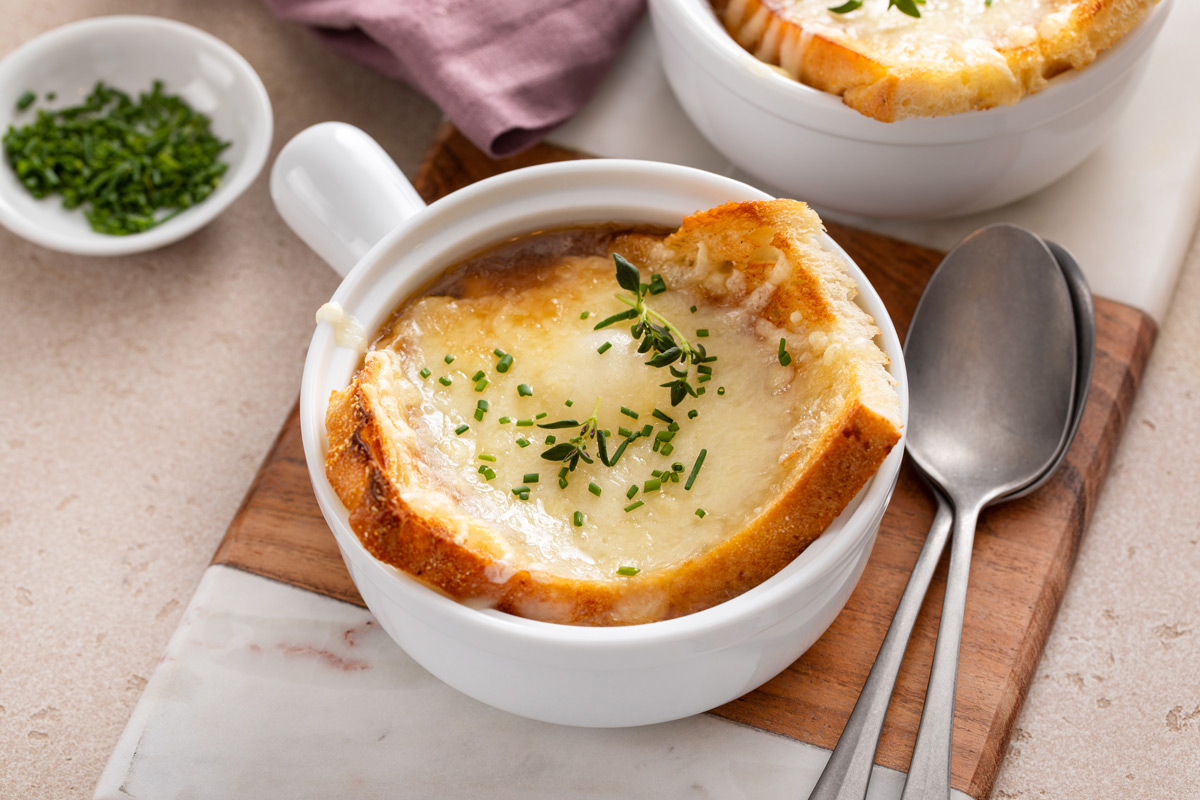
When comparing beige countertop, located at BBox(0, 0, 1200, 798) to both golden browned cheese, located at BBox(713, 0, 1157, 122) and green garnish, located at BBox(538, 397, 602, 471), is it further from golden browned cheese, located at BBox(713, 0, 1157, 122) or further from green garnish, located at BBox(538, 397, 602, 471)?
green garnish, located at BBox(538, 397, 602, 471)

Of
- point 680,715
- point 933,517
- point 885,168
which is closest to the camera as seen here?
point 680,715

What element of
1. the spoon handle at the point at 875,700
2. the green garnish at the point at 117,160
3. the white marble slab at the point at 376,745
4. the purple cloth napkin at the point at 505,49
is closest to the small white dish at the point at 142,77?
the green garnish at the point at 117,160

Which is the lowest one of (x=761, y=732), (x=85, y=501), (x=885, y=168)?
(x=85, y=501)

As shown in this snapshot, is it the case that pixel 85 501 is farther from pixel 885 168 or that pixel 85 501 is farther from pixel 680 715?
pixel 885 168

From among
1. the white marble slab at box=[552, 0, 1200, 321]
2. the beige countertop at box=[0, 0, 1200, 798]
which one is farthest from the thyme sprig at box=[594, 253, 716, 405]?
the beige countertop at box=[0, 0, 1200, 798]

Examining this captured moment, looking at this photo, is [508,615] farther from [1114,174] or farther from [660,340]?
[1114,174]

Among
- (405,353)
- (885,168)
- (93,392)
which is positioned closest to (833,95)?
(885,168)

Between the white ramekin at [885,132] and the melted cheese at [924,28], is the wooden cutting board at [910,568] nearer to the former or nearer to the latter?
the white ramekin at [885,132]
